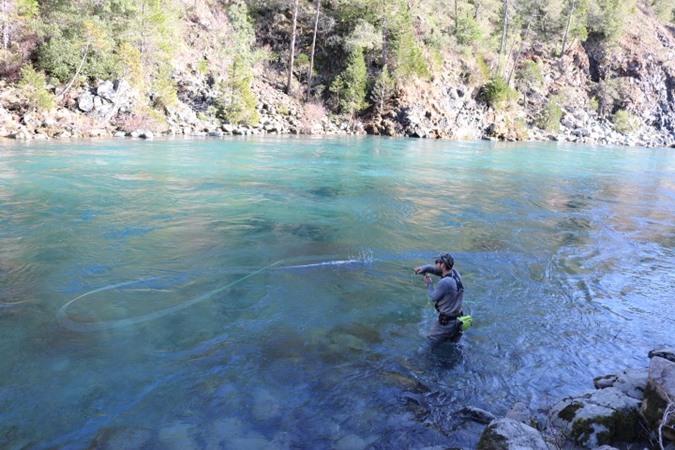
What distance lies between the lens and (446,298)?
589 centimetres

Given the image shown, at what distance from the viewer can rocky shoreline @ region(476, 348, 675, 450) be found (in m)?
3.81

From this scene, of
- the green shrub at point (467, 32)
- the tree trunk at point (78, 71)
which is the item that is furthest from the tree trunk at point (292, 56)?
the green shrub at point (467, 32)

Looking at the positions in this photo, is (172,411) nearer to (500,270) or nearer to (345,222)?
(500,270)

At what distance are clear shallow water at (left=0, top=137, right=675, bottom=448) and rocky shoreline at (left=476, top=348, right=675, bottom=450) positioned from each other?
0.51 m

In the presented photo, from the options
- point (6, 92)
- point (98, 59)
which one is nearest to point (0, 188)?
point (6, 92)

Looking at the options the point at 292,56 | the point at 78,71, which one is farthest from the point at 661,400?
the point at 292,56

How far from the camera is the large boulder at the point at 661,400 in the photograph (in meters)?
3.77

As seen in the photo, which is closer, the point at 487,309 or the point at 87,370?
the point at 87,370

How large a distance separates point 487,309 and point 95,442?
18.0 feet

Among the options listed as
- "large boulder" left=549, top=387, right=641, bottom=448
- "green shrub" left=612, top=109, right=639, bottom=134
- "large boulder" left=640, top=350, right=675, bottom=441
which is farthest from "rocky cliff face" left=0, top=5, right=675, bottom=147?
"large boulder" left=640, top=350, right=675, bottom=441

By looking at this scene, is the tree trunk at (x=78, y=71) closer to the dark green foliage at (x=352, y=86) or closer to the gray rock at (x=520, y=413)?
the dark green foliage at (x=352, y=86)

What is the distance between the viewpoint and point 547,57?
6303 cm

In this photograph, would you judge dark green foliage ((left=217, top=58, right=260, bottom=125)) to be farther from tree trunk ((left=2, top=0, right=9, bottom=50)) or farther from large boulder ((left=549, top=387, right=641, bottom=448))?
large boulder ((left=549, top=387, right=641, bottom=448))

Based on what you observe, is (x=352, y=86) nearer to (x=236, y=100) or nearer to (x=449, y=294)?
(x=236, y=100)
